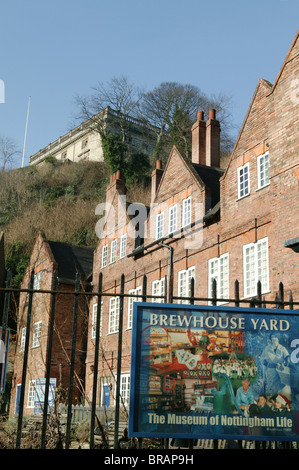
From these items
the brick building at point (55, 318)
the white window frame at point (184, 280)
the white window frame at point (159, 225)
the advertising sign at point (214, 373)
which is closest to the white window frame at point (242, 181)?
the white window frame at point (184, 280)

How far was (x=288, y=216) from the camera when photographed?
15.6 m

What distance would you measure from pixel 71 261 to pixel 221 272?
16.8m

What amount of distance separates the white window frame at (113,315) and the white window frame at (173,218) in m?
5.81

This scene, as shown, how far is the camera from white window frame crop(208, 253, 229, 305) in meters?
19.7

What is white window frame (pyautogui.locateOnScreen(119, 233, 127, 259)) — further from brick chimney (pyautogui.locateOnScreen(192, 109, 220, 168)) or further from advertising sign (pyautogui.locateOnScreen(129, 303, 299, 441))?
advertising sign (pyautogui.locateOnScreen(129, 303, 299, 441))

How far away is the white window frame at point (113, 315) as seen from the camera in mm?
28188

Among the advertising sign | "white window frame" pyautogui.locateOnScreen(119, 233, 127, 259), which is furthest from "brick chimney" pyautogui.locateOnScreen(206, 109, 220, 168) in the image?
the advertising sign

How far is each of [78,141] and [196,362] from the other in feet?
211

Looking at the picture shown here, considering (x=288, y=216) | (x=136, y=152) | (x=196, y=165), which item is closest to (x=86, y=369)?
(x=196, y=165)

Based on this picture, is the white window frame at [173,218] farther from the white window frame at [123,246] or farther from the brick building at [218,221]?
the white window frame at [123,246]

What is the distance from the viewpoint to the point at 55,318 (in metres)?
30.1

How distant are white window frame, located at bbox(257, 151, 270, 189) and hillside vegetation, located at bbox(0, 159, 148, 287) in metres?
28.4

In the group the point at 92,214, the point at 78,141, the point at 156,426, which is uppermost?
the point at 78,141

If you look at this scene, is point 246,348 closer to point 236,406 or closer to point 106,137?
point 236,406
